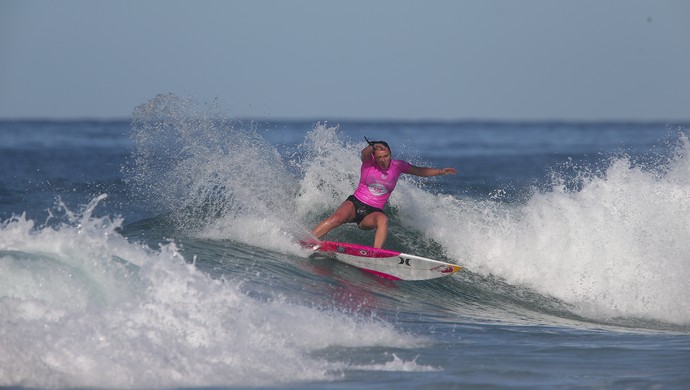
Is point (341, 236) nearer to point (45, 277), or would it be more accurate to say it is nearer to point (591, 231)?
point (591, 231)

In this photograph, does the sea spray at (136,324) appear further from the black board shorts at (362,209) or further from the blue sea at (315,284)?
the black board shorts at (362,209)

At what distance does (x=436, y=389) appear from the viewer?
638 centimetres

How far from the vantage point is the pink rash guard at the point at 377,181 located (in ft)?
36.0

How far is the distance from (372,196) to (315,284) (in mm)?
1764

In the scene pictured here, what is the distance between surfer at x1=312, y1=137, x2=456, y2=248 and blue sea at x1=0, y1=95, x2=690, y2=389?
601 millimetres

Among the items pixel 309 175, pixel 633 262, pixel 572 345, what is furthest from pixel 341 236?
pixel 572 345

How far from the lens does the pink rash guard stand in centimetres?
1098

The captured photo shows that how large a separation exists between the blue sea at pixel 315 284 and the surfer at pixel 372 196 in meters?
0.60

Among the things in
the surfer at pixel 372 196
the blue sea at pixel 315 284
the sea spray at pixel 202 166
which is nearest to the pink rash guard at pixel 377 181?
the surfer at pixel 372 196

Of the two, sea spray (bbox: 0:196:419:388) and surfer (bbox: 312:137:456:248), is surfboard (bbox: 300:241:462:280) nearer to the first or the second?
surfer (bbox: 312:137:456:248)

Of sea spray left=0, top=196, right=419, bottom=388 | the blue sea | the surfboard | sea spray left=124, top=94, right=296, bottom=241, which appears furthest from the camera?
sea spray left=124, top=94, right=296, bottom=241

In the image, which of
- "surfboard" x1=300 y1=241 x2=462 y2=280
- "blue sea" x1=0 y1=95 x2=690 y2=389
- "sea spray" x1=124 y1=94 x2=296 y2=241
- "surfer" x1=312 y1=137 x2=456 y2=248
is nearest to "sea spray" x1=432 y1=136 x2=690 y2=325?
"blue sea" x1=0 y1=95 x2=690 y2=389

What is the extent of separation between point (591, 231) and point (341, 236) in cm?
345

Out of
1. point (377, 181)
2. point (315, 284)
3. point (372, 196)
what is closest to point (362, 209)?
point (372, 196)
